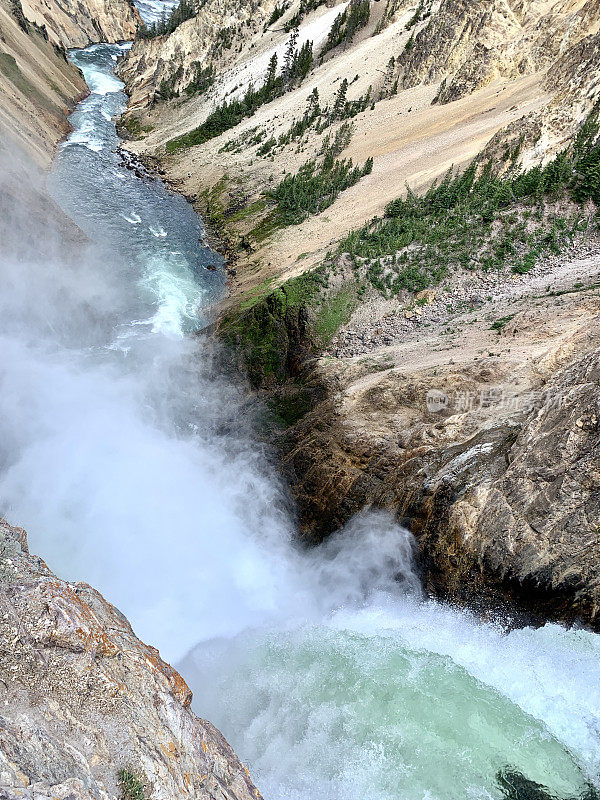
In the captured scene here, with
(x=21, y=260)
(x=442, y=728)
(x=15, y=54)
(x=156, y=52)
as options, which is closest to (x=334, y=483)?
(x=442, y=728)

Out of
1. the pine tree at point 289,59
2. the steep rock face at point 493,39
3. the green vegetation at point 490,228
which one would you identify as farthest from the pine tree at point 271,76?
the green vegetation at point 490,228

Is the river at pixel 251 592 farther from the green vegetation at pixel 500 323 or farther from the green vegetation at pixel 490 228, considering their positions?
the green vegetation at pixel 490 228

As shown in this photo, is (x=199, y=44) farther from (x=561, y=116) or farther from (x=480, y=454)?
(x=480, y=454)

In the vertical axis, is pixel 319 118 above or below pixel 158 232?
above

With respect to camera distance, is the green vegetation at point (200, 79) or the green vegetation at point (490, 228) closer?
the green vegetation at point (490, 228)

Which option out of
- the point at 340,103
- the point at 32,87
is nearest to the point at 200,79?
the point at 32,87

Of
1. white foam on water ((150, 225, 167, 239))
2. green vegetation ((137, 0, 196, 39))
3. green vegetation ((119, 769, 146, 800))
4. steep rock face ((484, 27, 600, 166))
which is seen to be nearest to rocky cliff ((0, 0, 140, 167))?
white foam on water ((150, 225, 167, 239))

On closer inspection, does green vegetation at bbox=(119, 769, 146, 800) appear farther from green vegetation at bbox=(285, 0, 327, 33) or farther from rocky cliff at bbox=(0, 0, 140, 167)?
green vegetation at bbox=(285, 0, 327, 33)

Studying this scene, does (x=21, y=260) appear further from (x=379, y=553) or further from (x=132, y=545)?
(x=379, y=553)
